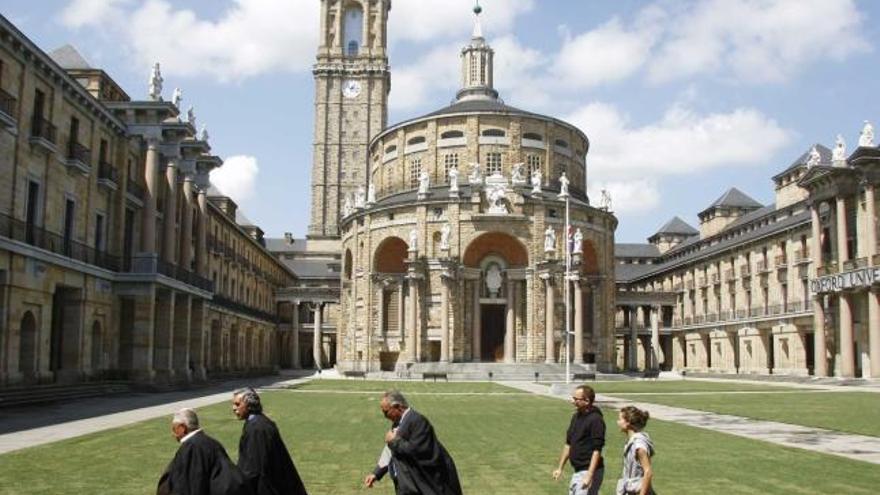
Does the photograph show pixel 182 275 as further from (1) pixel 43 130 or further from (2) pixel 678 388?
(2) pixel 678 388

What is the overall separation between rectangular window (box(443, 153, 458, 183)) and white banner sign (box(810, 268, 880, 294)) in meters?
31.1

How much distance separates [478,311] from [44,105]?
1684 inches

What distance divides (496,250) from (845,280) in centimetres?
2654

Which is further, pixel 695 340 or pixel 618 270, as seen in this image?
pixel 618 270

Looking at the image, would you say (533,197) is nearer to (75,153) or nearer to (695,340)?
(695,340)

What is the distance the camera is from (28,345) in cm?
3294

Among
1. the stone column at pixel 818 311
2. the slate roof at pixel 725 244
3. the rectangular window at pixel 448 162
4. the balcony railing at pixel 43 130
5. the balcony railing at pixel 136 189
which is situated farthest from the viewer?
A: the rectangular window at pixel 448 162

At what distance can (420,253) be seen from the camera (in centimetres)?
7094

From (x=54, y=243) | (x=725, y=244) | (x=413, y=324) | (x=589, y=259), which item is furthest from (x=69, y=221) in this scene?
(x=725, y=244)

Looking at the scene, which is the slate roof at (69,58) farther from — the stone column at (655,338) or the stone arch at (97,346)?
the stone column at (655,338)

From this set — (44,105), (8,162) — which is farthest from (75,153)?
(8,162)

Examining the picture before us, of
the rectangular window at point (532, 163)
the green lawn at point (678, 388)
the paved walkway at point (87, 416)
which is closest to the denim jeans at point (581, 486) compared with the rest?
the paved walkway at point (87, 416)

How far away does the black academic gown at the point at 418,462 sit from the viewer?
826 cm

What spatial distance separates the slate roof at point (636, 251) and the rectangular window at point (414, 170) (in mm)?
45075
